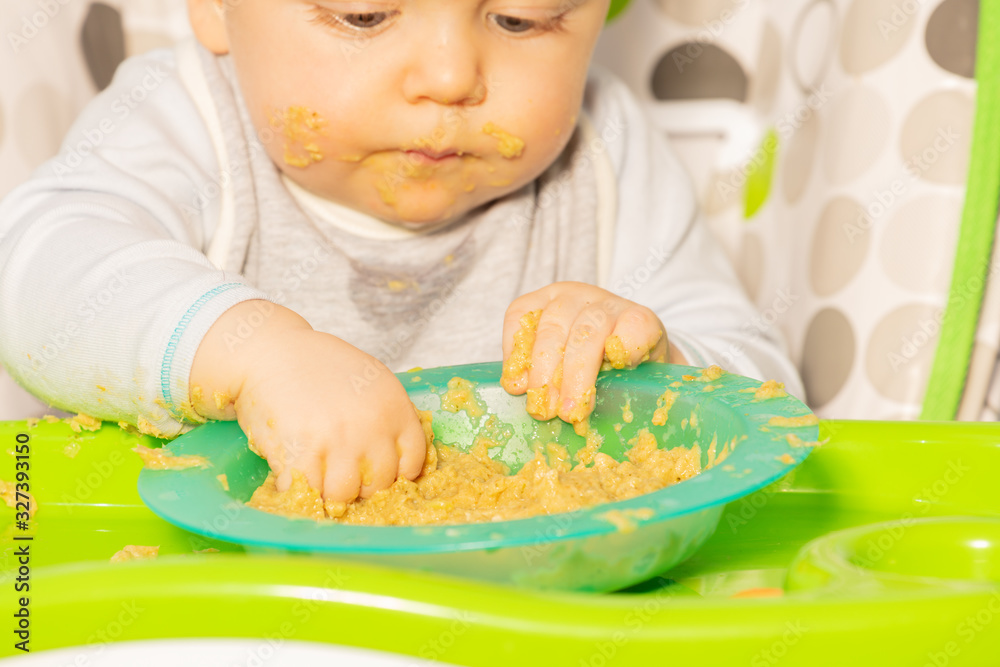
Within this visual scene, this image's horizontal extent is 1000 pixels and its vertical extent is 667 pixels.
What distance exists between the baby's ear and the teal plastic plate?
0.46 m

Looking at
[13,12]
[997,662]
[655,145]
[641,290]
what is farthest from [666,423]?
[13,12]

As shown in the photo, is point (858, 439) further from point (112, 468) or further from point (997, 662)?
point (112, 468)

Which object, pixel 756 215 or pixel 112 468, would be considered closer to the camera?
pixel 112 468

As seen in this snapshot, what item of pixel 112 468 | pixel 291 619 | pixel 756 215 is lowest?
pixel 112 468

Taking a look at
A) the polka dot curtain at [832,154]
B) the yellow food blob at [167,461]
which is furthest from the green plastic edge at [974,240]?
the yellow food blob at [167,461]

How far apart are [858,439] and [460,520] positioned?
33 cm

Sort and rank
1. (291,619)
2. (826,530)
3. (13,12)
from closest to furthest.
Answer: (291,619)
(826,530)
(13,12)

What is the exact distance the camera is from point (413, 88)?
0.76 meters

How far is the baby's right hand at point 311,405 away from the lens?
0.58 metres

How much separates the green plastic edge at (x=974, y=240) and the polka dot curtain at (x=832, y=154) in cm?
1

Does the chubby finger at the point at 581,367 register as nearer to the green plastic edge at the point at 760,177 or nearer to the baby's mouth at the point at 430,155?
the baby's mouth at the point at 430,155

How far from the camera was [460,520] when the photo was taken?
0.57 metres

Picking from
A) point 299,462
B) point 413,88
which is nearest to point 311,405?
point 299,462

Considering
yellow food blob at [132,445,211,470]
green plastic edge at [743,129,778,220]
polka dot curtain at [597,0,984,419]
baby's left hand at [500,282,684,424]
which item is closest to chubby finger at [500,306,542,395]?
baby's left hand at [500,282,684,424]
